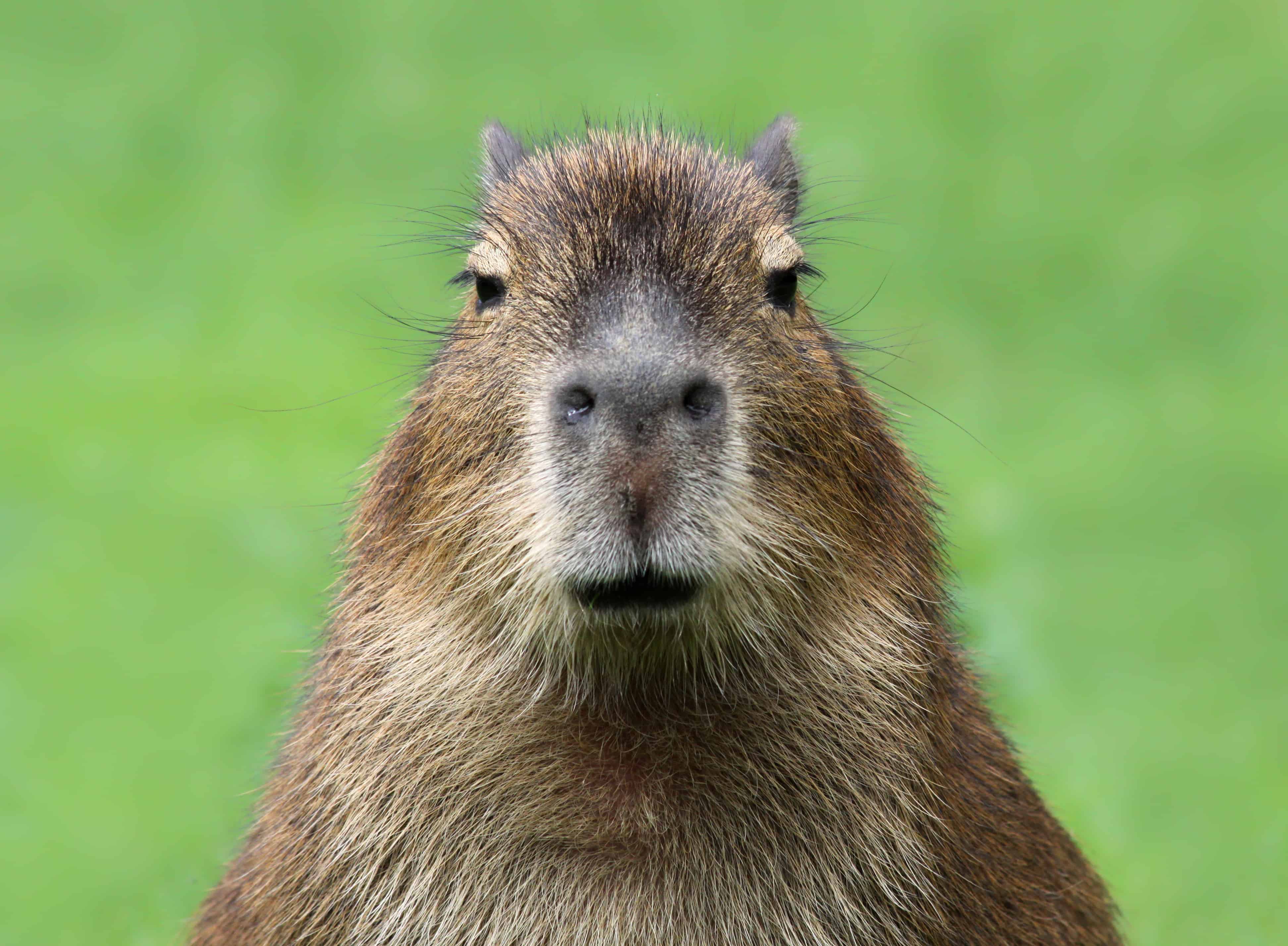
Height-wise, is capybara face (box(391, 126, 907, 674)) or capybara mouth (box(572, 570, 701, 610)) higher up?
capybara face (box(391, 126, 907, 674))

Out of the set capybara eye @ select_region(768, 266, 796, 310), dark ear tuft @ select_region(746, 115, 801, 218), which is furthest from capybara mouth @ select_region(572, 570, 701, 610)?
dark ear tuft @ select_region(746, 115, 801, 218)

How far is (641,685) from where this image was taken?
15.6 feet

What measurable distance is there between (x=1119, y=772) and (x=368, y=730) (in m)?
5.37

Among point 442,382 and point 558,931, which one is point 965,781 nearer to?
point 558,931

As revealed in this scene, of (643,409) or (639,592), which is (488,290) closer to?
(643,409)

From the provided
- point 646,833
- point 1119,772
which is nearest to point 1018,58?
point 1119,772

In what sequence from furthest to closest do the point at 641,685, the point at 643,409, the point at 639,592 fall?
the point at 641,685 → the point at 639,592 → the point at 643,409

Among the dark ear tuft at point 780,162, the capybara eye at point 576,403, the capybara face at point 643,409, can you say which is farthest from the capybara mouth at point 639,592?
the dark ear tuft at point 780,162

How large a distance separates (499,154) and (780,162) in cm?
95

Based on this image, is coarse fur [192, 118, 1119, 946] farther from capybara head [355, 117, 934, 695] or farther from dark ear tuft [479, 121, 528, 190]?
dark ear tuft [479, 121, 528, 190]

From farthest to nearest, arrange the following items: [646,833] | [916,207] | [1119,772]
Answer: [916,207]
[1119,772]
[646,833]

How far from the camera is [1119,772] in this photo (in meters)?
9.20

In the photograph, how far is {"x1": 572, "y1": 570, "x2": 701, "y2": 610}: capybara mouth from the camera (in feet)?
14.2

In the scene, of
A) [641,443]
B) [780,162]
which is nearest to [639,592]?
[641,443]
